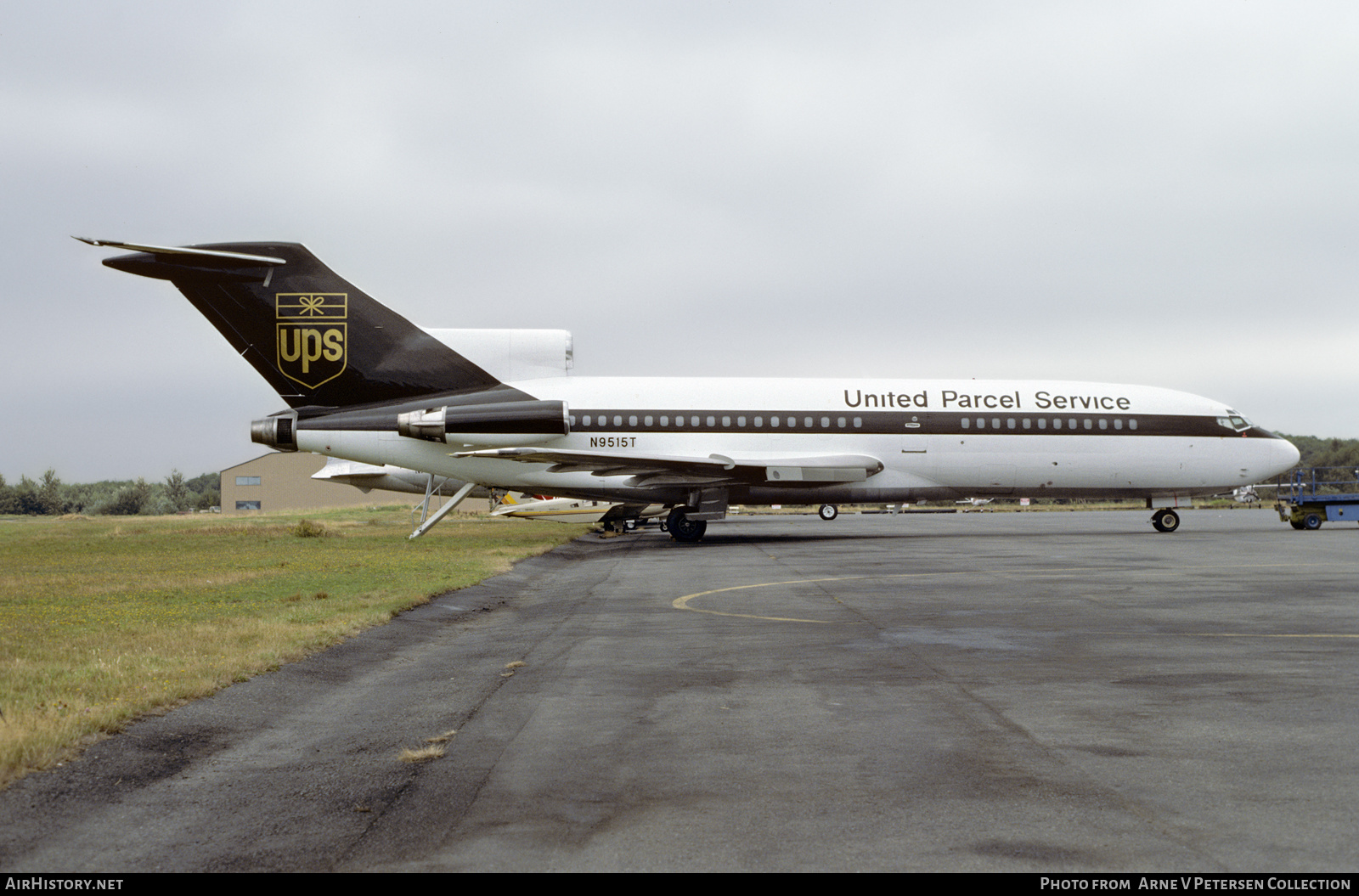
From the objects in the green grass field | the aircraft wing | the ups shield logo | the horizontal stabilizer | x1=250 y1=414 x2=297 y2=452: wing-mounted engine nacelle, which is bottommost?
the green grass field

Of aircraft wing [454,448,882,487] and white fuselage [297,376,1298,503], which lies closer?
aircraft wing [454,448,882,487]

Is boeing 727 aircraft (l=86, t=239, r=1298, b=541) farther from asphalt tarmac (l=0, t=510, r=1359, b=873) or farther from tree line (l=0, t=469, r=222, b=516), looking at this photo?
tree line (l=0, t=469, r=222, b=516)

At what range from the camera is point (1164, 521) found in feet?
111

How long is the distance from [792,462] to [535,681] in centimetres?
2256

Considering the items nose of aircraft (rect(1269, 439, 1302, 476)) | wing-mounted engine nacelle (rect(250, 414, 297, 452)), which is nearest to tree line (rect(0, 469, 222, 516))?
wing-mounted engine nacelle (rect(250, 414, 297, 452))

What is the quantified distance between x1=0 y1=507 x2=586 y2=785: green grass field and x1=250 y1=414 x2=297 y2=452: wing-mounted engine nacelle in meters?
3.13

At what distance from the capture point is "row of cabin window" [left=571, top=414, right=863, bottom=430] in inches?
1198

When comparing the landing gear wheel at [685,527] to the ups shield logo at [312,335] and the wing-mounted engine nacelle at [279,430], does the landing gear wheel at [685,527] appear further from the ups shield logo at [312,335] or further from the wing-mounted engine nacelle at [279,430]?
the wing-mounted engine nacelle at [279,430]

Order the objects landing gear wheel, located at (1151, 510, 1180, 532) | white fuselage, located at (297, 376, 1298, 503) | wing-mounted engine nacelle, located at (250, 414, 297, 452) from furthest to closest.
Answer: landing gear wheel, located at (1151, 510, 1180, 532) → white fuselage, located at (297, 376, 1298, 503) → wing-mounted engine nacelle, located at (250, 414, 297, 452)

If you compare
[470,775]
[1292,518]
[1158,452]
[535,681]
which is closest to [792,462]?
[1158,452]

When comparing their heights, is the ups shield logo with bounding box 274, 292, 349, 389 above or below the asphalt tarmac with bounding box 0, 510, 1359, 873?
above

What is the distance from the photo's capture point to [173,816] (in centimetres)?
509

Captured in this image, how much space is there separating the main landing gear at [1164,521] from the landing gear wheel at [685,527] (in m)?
15.6

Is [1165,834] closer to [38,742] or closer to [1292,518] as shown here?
[38,742]
